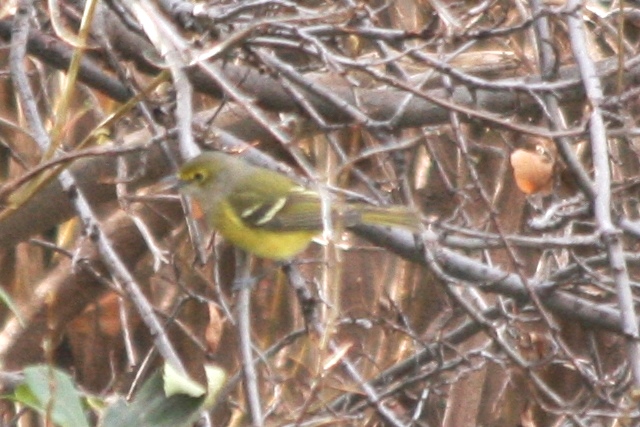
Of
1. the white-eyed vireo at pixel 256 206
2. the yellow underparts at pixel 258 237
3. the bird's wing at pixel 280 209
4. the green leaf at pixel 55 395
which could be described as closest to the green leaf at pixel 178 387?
the green leaf at pixel 55 395

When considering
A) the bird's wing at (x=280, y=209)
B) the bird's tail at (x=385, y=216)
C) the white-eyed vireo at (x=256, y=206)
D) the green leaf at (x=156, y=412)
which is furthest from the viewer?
the bird's wing at (x=280, y=209)

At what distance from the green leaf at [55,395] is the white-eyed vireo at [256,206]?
2092mm

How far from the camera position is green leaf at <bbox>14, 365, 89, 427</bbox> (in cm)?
184

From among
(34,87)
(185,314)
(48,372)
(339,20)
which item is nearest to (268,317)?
(185,314)

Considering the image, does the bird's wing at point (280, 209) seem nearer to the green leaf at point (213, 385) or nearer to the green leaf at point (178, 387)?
the green leaf at point (213, 385)

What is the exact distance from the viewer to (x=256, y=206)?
4.55m

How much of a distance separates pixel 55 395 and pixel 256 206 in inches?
109

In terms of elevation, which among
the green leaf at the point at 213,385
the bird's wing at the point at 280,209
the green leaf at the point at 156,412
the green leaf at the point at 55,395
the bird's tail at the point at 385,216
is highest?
the green leaf at the point at 55,395

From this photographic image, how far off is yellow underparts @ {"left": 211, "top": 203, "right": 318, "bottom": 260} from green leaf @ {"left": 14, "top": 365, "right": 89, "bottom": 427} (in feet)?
7.54

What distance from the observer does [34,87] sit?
659 cm

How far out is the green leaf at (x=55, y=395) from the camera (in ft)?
6.05

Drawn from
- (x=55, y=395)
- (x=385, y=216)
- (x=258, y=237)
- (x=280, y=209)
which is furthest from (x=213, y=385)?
(x=280, y=209)

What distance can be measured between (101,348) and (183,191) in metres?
3.40

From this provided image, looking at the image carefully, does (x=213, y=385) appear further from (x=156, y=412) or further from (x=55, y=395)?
(x=55, y=395)
